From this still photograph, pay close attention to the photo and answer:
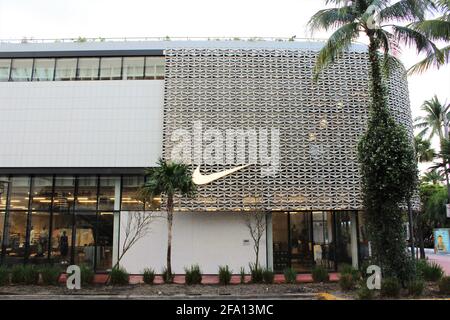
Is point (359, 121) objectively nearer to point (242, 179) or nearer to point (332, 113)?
point (332, 113)

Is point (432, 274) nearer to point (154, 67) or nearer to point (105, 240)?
point (105, 240)

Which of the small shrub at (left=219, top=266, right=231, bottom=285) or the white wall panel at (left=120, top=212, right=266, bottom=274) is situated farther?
the white wall panel at (left=120, top=212, right=266, bottom=274)

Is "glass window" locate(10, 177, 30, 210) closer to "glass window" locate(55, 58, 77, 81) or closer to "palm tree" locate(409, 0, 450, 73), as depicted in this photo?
"glass window" locate(55, 58, 77, 81)

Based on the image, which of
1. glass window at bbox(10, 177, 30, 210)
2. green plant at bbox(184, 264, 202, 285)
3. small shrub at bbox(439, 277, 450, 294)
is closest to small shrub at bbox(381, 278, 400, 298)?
small shrub at bbox(439, 277, 450, 294)

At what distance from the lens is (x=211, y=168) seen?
21109 millimetres

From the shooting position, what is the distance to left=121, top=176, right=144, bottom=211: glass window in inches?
876

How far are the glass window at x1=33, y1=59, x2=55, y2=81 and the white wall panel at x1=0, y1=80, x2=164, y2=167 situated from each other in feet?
2.03

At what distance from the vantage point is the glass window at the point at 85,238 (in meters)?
21.8

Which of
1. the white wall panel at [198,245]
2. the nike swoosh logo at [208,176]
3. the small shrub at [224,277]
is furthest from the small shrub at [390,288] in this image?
the nike swoosh logo at [208,176]

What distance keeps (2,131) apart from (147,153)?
796 cm

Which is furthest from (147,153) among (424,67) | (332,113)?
(424,67)

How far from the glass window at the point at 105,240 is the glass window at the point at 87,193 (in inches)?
31.0
